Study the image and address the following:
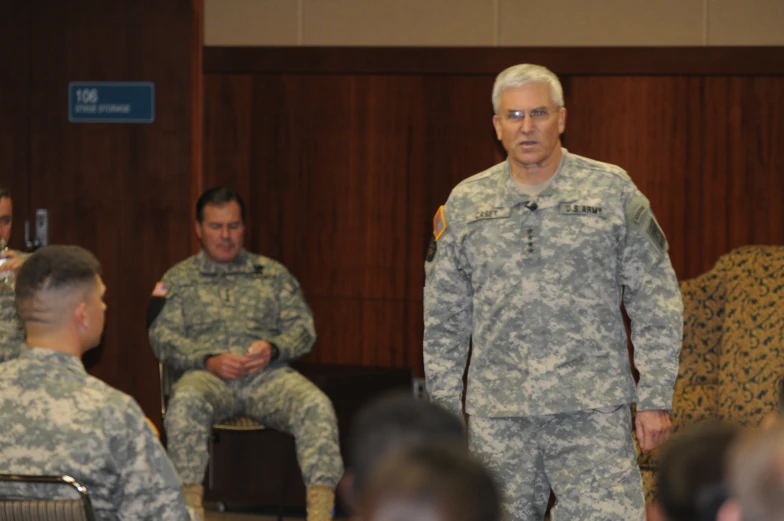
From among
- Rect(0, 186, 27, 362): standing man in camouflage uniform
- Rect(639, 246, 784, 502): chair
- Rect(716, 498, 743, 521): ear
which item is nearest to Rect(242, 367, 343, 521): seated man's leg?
Rect(0, 186, 27, 362): standing man in camouflage uniform

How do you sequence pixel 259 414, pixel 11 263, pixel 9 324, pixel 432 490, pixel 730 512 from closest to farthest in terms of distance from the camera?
pixel 432 490 < pixel 730 512 < pixel 11 263 < pixel 9 324 < pixel 259 414

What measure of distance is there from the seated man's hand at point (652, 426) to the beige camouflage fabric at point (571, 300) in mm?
25

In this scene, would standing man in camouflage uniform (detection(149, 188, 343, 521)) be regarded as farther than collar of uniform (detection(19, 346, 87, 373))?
Yes

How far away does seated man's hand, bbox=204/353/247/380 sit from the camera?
5.38m

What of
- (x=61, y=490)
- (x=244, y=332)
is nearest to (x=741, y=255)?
(x=244, y=332)

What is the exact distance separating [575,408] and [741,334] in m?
1.90

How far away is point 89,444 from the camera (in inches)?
109

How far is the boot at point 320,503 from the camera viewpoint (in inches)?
199

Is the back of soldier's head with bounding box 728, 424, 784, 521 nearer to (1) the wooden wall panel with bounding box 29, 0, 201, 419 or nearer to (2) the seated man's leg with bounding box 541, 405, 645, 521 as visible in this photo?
(2) the seated man's leg with bounding box 541, 405, 645, 521

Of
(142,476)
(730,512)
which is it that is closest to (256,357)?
(142,476)

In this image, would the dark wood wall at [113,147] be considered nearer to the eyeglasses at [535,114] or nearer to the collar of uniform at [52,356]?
the eyeglasses at [535,114]

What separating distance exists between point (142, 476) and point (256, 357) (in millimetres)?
2614

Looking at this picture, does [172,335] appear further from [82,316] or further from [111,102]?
[82,316]

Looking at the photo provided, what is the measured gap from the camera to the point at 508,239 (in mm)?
3469
